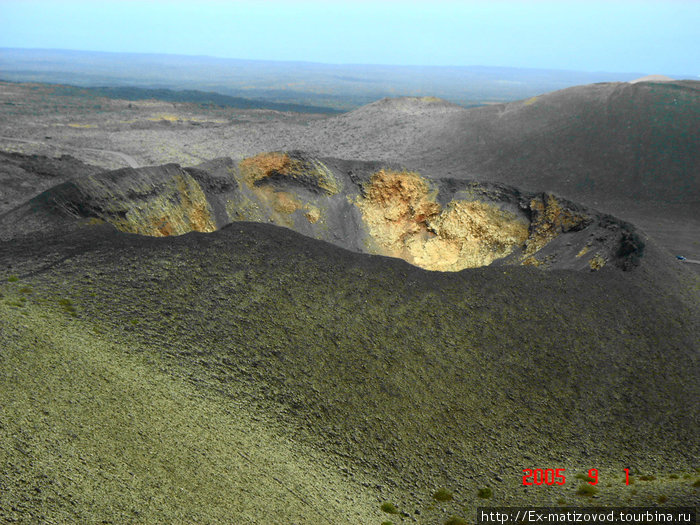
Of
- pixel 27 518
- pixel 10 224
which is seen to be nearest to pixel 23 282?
pixel 10 224

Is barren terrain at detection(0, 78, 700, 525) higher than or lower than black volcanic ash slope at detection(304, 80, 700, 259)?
lower

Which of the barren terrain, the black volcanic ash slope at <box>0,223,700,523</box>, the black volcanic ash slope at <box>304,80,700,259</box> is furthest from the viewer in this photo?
the black volcanic ash slope at <box>304,80,700,259</box>

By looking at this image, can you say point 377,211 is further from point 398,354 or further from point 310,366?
point 310,366

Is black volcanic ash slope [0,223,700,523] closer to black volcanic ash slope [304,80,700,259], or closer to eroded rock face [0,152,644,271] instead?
eroded rock face [0,152,644,271]

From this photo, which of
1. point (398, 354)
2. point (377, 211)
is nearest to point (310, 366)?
point (398, 354)

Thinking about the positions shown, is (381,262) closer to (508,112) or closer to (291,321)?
(291,321)

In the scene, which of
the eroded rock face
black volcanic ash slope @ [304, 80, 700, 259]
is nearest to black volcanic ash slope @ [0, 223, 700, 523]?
the eroded rock face
